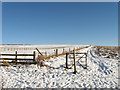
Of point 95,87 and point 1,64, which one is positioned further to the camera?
point 1,64

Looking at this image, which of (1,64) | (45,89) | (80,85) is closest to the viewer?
(45,89)

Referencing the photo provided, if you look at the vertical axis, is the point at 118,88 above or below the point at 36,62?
below

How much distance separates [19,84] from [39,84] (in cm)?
150

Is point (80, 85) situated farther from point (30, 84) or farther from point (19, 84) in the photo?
point (19, 84)

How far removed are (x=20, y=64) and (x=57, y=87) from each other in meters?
8.15

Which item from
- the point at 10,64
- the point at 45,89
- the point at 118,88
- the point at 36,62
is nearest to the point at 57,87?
→ the point at 45,89

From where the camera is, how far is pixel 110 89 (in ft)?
25.7

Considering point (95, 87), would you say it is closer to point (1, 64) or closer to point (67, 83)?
point (67, 83)

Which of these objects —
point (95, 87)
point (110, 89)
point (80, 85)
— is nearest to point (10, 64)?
point (80, 85)

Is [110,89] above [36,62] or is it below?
below

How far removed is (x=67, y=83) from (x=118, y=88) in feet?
12.1

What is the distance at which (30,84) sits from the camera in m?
8.49

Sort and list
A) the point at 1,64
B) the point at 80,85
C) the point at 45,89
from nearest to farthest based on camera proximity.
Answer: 1. the point at 45,89
2. the point at 80,85
3. the point at 1,64

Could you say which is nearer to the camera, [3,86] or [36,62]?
[3,86]
